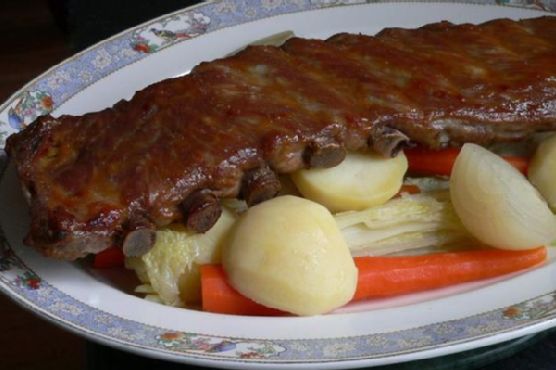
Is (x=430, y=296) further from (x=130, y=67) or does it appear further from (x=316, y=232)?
(x=130, y=67)

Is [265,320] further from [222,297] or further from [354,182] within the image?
[354,182]

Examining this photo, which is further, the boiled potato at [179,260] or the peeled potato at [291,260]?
the boiled potato at [179,260]

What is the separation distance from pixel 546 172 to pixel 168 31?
1.37 meters

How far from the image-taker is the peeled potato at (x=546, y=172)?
7.38 feet

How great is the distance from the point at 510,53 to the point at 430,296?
2.39 feet

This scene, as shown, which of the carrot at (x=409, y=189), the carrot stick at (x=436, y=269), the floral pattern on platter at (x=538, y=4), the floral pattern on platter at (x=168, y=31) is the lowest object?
the carrot stick at (x=436, y=269)

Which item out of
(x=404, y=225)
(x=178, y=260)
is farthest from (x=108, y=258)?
(x=404, y=225)

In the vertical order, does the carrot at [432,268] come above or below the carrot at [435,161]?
below

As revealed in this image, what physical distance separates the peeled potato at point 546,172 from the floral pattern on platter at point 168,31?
4.15ft

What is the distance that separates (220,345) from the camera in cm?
180

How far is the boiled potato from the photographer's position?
6.69ft

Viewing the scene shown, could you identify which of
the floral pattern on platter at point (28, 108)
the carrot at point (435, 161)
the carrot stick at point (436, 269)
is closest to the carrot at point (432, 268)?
the carrot stick at point (436, 269)

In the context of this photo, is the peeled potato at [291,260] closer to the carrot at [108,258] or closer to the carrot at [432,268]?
Result: the carrot at [432,268]

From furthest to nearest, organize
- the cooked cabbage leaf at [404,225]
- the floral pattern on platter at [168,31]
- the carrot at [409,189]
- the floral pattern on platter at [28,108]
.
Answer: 1. the floral pattern on platter at [168,31]
2. the floral pattern on platter at [28,108]
3. the carrot at [409,189]
4. the cooked cabbage leaf at [404,225]
